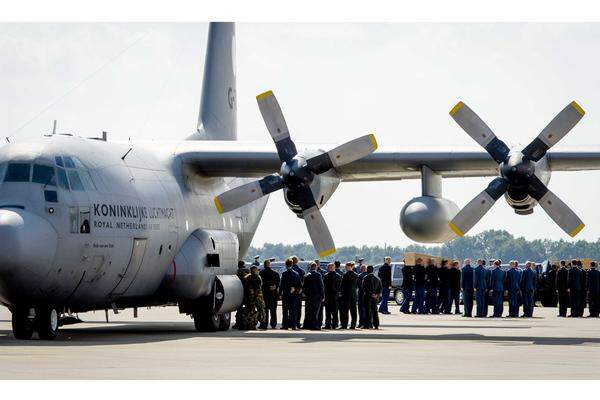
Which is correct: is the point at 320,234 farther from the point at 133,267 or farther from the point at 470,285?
the point at 470,285

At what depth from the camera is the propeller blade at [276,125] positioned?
2491 centimetres

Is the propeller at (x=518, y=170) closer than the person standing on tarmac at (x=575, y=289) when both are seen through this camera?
Yes

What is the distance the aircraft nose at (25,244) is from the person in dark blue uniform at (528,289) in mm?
19572

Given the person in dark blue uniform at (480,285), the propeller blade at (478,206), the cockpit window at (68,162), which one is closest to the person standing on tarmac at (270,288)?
the propeller blade at (478,206)

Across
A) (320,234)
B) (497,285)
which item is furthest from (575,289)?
(320,234)

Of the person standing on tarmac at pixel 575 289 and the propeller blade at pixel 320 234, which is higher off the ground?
the propeller blade at pixel 320 234

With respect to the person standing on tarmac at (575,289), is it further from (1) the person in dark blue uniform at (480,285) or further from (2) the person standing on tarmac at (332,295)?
(2) the person standing on tarmac at (332,295)

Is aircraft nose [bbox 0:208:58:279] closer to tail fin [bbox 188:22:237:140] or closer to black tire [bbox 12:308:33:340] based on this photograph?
black tire [bbox 12:308:33:340]

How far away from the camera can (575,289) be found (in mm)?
35594

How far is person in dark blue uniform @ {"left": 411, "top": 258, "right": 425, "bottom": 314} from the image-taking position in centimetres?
3662

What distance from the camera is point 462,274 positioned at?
116ft
